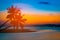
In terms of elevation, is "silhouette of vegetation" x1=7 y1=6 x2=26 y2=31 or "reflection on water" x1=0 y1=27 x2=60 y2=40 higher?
"silhouette of vegetation" x1=7 y1=6 x2=26 y2=31

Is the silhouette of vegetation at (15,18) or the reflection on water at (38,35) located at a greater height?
the silhouette of vegetation at (15,18)

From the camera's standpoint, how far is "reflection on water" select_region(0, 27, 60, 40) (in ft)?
5.16

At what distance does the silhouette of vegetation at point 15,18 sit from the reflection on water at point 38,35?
0.09 meters

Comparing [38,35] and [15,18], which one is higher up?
[15,18]

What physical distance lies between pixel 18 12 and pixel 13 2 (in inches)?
4.8

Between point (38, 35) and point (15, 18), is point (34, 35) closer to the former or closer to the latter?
point (38, 35)

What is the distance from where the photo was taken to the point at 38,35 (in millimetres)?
1589

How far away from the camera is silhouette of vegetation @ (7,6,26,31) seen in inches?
62.5

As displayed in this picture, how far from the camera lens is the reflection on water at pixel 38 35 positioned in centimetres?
157

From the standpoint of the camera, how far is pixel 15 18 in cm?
159

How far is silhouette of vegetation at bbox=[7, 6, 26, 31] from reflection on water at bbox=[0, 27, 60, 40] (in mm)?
87

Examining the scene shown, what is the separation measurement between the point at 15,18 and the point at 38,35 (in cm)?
31

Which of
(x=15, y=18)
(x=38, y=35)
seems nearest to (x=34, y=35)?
(x=38, y=35)

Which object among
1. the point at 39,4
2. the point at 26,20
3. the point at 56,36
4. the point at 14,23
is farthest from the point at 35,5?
the point at 56,36
